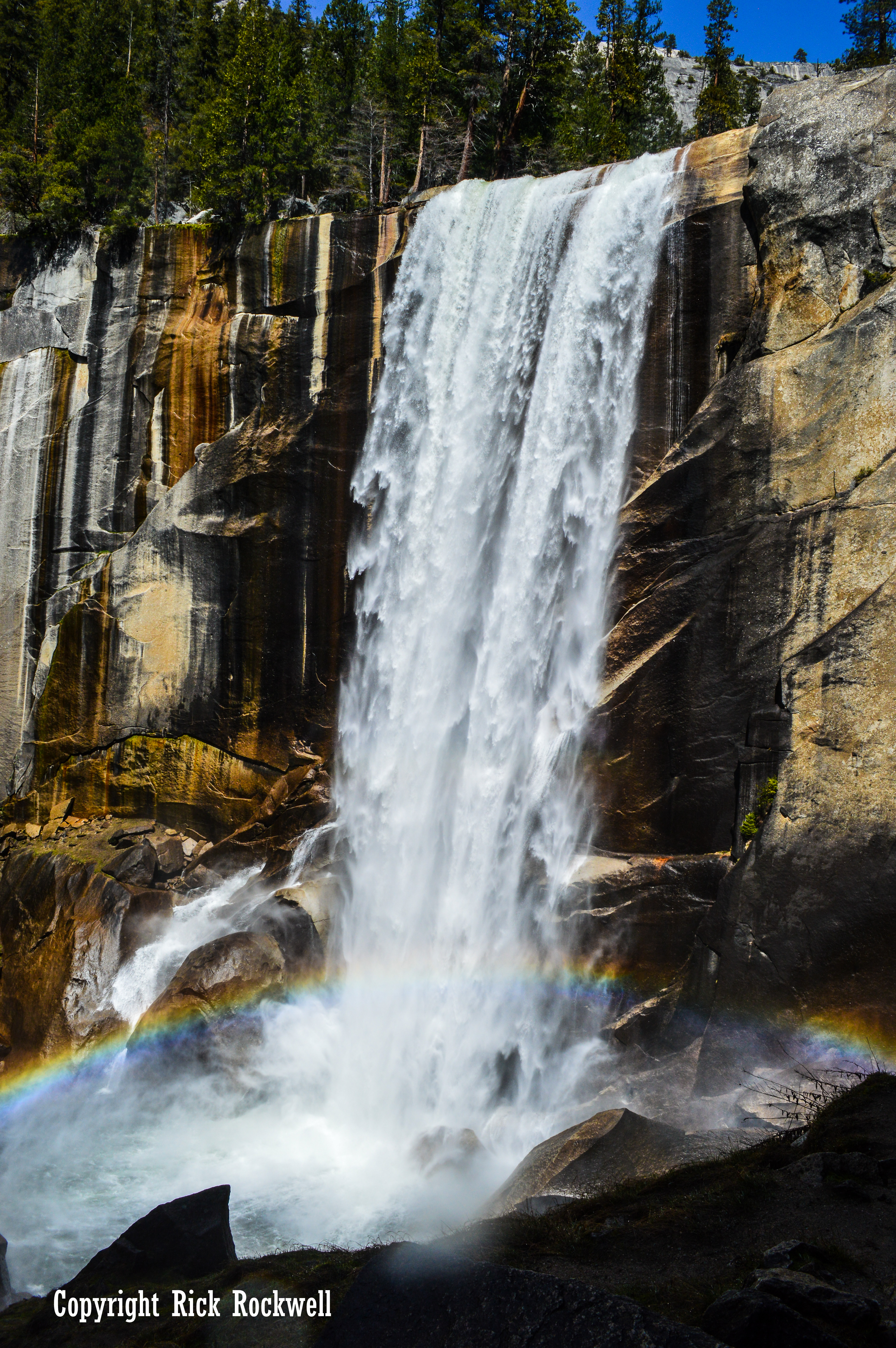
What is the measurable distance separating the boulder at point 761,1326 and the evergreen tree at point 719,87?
35399 millimetres

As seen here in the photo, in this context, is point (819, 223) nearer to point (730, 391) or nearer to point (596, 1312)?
point (730, 391)

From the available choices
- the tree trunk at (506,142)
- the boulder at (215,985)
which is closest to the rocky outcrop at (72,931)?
the boulder at (215,985)

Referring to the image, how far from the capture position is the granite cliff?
13.3 meters

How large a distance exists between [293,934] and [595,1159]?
9075 millimetres

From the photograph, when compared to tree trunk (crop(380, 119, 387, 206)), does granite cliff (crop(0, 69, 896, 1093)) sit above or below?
below

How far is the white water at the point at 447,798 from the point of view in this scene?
543 inches

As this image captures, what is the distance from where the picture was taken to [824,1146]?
8.61 meters

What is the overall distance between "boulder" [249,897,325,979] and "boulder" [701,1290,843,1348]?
1297 centimetres

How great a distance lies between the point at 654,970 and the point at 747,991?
163 cm

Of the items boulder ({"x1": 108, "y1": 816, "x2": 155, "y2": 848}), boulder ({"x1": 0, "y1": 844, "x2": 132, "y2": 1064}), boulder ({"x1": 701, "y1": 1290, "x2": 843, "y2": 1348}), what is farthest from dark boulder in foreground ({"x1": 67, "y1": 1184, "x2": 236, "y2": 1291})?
boulder ({"x1": 108, "y1": 816, "x2": 155, "y2": 848})

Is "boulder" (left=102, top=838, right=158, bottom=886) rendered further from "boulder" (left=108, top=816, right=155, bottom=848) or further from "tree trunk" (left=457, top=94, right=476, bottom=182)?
"tree trunk" (left=457, top=94, right=476, bottom=182)

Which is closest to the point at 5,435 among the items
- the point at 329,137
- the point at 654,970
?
the point at 329,137

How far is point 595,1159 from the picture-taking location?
1042 centimetres

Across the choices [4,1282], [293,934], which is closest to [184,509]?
[293,934]
